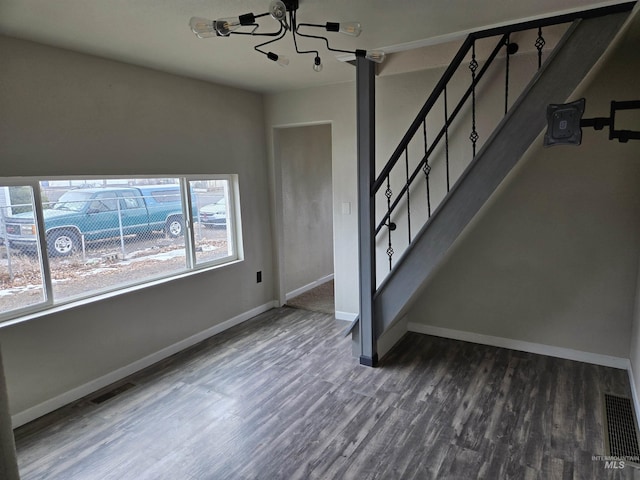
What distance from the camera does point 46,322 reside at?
8.77 ft

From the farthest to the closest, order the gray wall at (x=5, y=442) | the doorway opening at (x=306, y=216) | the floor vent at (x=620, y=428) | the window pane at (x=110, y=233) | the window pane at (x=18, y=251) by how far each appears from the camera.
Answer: the doorway opening at (x=306, y=216) < the window pane at (x=110, y=233) < the window pane at (x=18, y=251) < the floor vent at (x=620, y=428) < the gray wall at (x=5, y=442)

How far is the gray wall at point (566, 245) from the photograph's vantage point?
2.91m

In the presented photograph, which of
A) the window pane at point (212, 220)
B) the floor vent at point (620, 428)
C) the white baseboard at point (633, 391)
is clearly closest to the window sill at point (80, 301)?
the window pane at point (212, 220)

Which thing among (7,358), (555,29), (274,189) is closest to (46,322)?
(7,358)

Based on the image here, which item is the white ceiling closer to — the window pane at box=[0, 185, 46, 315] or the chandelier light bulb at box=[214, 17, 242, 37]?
the chandelier light bulb at box=[214, 17, 242, 37]

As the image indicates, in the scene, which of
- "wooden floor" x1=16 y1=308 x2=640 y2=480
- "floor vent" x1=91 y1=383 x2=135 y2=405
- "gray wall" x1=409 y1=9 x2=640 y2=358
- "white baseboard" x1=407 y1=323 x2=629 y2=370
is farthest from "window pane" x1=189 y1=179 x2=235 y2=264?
"gray wall" x1=409 y1=9 x2=640 y2=358

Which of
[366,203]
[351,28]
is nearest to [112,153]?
[366,203]

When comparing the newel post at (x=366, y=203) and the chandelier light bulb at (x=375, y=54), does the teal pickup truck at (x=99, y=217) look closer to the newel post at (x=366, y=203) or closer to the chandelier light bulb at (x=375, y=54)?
the newel post at (x=366, y=203)

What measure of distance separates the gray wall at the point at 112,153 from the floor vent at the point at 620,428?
3.21 m

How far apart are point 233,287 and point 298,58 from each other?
2322 mm

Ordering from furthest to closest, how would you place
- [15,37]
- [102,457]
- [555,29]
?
[555,29] → [15,37] → [102,457]

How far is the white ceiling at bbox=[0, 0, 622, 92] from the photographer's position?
82.4 inches

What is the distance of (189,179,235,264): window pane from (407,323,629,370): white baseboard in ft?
6.80

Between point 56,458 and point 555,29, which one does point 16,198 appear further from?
point 555,29
